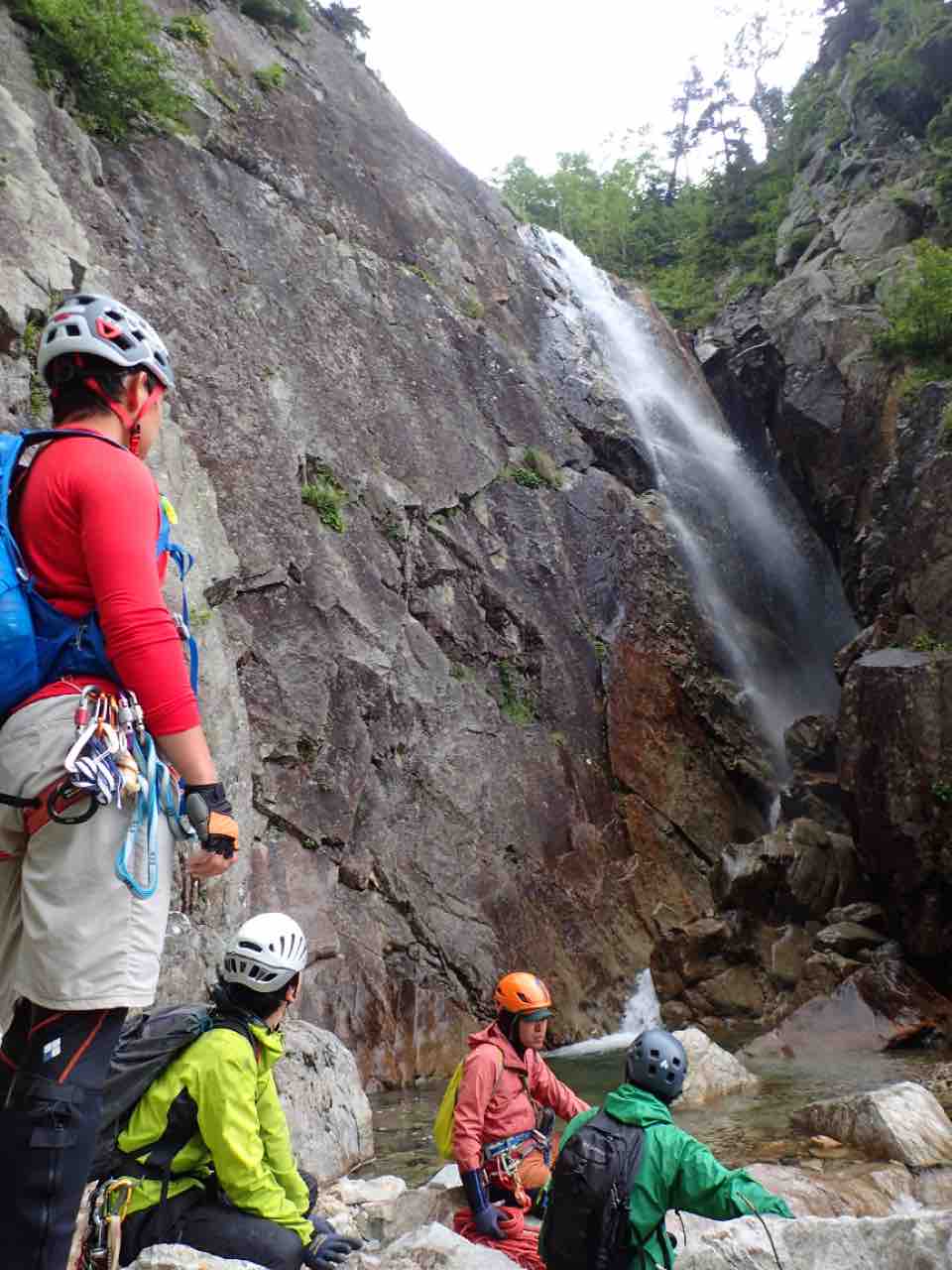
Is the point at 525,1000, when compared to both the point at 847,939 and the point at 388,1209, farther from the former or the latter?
the point at 847,939

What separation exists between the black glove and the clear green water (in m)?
4.98

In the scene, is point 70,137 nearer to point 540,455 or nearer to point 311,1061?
point 540,455

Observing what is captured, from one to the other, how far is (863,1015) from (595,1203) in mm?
9091

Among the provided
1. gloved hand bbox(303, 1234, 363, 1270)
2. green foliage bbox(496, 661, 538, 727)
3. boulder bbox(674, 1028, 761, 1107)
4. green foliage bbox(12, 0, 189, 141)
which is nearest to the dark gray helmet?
gloved hand bbox(303, 1234, 363, 1270)

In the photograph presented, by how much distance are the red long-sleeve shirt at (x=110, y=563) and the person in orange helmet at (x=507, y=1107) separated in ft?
9.72

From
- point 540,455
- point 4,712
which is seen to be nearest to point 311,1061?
point 4,712

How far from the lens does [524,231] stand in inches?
939

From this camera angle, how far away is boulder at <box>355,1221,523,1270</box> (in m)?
3.40

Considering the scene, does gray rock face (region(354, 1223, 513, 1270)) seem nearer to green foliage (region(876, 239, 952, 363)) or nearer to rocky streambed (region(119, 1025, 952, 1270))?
rocky streambed (region(119, 1025, 952, 1270))

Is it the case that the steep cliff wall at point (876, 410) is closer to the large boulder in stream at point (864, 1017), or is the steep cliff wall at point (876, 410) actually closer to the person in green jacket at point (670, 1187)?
the large boulder in stream at point (864, 1017)

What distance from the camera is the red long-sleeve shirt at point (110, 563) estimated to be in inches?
93.2

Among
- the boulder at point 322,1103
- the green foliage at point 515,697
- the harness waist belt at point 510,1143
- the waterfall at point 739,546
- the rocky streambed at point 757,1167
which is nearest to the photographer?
the rocky streambed at point 757,1167

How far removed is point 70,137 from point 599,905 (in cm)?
1158

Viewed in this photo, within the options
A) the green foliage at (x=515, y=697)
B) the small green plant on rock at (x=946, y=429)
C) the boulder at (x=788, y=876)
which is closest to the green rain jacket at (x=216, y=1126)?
the green foliage at (x=515, y=697)
